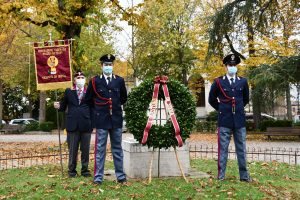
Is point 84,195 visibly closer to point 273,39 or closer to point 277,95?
point 277,95

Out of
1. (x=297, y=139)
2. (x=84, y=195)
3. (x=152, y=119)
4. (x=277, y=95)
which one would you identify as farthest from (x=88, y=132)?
(x=297, y=139)

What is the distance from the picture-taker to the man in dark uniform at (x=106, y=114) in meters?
7.74

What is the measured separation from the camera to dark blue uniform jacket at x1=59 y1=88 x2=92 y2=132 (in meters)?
8.56

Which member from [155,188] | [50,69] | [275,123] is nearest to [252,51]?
[275,123]

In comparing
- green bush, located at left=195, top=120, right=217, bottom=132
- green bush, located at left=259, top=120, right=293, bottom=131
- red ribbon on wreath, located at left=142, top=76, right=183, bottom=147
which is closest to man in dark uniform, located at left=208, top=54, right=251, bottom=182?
red ribbon on wreath, located at left=142, top=76, right=183, bottom=147

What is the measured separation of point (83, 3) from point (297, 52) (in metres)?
11.1

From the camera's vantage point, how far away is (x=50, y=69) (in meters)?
9.08

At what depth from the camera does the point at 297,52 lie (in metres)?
21.3

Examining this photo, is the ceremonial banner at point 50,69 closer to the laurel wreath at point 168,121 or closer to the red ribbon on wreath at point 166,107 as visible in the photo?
the laurel wreath at point 168,121

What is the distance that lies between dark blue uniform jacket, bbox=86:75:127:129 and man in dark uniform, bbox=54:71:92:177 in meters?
0.70

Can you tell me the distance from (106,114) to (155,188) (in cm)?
157

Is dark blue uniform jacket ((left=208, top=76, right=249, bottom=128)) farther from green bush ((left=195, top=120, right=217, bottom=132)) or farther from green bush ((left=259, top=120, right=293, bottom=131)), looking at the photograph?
green bush ((left=195, top=120, right=217, bottom=132))

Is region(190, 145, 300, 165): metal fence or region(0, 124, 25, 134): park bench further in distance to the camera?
region(0, 124, 25, 134): park bench

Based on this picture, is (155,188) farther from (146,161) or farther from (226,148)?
(226,148)
